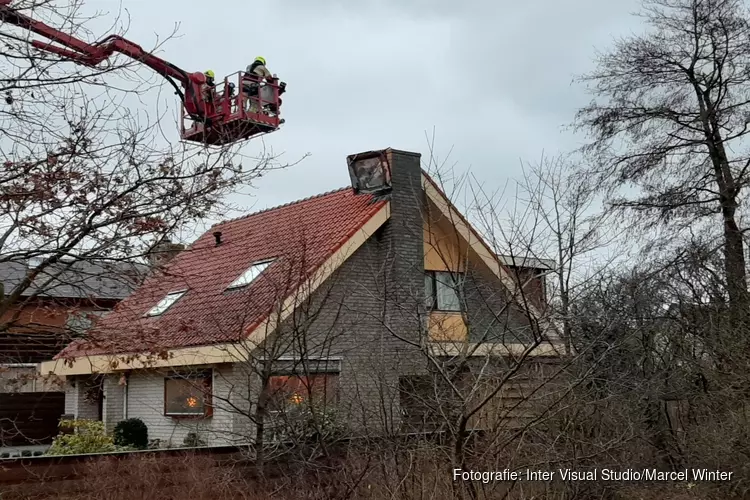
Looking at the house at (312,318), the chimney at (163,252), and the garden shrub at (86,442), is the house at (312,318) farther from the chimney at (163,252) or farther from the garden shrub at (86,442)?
the garden shrub at (86,442)

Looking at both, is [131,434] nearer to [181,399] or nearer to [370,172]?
[181,399]

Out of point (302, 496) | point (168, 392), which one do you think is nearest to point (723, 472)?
point (302, 496)

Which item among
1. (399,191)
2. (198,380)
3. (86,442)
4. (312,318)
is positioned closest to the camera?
(312,318)

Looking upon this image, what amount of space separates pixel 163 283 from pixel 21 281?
132cm

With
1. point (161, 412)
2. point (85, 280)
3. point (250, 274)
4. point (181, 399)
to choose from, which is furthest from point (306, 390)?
point (161, 412)

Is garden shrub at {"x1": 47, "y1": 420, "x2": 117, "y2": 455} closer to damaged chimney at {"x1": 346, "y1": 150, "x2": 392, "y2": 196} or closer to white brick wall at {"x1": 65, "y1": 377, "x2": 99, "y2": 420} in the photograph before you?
white brick wall at {"x1": 65, "y1": 377, "x2": 99, "y2": 420}

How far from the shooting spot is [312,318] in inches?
360

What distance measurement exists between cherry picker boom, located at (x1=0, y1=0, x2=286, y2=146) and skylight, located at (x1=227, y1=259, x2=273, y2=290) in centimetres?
281

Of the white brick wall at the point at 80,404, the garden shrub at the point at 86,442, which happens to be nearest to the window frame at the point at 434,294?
the garden shrub at the point at 86,442

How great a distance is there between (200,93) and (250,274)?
3.66 meters

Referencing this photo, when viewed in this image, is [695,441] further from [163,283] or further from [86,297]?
[86,297]

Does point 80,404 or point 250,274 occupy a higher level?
point 250,274

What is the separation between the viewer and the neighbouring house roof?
6.92 meters

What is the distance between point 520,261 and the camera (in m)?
8.14
